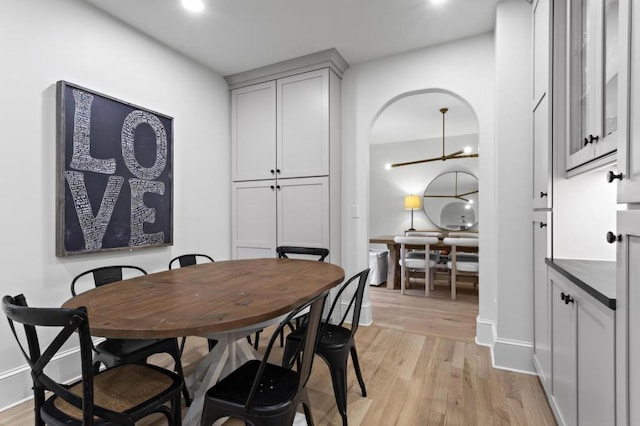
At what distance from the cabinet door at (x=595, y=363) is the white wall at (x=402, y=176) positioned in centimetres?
505

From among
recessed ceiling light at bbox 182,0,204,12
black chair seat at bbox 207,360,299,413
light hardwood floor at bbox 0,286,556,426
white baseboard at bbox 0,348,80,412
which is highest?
recessed ceiling light at bbox 182,0,204,12

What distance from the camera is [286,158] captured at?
3.24 m

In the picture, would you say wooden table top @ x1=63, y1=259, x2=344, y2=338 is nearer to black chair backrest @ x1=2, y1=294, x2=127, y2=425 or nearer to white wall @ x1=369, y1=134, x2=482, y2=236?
black chair backrest @ x1=2, y1=294, x2=127, y2=425

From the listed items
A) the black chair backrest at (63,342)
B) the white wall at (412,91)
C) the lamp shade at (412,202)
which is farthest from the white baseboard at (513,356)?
the lamp shade at (412,202)

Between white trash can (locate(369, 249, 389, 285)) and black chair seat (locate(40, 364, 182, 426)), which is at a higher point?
black chair seat (locate(40, 364, 182, 426))

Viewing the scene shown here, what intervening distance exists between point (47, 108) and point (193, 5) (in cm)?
122

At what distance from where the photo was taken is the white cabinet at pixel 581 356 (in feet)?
3.36

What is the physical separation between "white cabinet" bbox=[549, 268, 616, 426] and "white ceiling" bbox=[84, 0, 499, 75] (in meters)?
2.02

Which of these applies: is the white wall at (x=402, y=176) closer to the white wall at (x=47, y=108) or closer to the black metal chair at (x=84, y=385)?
the white wall at (x=47, y=108)

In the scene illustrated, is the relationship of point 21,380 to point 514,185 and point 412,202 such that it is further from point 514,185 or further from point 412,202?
point 412,202

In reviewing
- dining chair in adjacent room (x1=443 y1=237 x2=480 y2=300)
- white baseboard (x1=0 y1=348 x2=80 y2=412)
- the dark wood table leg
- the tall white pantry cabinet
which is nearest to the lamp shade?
the dark wood table leg

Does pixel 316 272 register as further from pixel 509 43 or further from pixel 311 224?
pixel 509 43

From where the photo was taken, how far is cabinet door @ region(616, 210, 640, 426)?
0.87 metres

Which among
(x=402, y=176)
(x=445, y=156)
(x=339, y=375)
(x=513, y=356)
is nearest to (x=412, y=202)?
(x=402, y=176)
